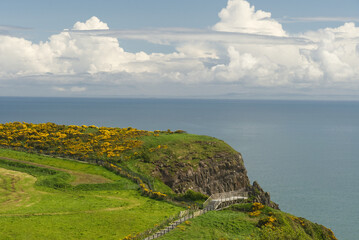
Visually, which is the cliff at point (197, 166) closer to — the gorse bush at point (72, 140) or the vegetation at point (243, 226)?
the gorse bush at point (72, 140)

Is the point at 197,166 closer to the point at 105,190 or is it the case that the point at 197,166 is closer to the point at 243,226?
the point at 105,190

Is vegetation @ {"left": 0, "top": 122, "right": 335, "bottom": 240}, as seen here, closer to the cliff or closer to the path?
the cliff

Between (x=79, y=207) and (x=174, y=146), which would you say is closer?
(x=79, y=207)

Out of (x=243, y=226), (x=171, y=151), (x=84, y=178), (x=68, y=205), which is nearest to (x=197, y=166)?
(x=171, y=151)

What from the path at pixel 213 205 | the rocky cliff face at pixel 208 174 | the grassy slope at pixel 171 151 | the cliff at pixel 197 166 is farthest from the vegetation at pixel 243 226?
the rocky cliff face at pixel 208 174

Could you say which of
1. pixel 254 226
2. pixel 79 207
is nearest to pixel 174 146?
pixel 79 207

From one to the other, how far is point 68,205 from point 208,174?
140 ft

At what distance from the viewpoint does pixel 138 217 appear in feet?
169

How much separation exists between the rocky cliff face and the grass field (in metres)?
14.3

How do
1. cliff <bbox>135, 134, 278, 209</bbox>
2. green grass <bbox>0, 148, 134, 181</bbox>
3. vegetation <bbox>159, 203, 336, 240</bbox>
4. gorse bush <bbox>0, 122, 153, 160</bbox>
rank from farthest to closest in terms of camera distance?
gorse bush <bbox>0, 122, 153, 160</bbox>
cliff <bbox>135, 134, 278, 209</bbox>
green grass <bbox>0, 148, 134, 181</bbox>
vegetation <bbox>159, 203, 336, 240</bbox>

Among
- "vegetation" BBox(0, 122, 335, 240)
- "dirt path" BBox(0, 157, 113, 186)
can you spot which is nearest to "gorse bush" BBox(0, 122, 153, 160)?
"vegetation" BBox(0, 122, 335, 240)

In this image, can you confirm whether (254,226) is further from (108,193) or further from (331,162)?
(331,162)

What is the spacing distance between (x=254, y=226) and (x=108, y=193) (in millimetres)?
28885

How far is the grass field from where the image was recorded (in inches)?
1796
